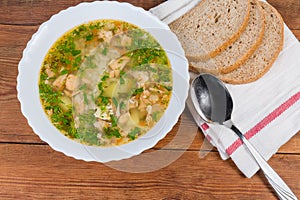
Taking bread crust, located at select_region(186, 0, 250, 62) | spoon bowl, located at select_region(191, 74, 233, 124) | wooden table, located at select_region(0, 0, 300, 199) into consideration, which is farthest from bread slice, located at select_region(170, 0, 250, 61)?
wooden table, located at select_region(0, 0, 300, 199)

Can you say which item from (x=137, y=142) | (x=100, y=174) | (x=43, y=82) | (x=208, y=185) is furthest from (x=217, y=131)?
(x=43, y=82)

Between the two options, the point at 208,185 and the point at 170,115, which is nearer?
the point at 170,115

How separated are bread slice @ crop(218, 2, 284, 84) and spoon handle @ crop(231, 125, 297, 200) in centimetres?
22

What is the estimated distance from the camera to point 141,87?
1.76 meters

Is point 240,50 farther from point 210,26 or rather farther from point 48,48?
point 48,48

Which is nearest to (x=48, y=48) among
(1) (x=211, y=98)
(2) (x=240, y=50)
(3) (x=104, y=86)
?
(3) (x=104, y=86)

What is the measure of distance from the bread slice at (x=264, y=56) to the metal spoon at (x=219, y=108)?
0.07 m

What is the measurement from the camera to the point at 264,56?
194 cm

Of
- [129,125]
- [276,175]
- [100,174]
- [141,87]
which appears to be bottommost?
[100,174]

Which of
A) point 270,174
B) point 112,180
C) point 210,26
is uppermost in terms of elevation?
point 210,26

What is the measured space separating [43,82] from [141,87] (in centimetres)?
39

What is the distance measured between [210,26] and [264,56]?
0.88 feet

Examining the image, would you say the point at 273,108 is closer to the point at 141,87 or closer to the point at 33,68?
the point at 141,87

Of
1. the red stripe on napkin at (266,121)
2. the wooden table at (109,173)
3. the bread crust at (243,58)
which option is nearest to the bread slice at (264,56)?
the bread crust at (243,58)
